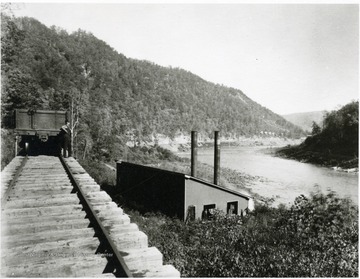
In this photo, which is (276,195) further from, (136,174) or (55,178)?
(55,178)

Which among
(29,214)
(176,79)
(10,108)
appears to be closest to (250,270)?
(29,214)

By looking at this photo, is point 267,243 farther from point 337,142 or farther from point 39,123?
point 337,142

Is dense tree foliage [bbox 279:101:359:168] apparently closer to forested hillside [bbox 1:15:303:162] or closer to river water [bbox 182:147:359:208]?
river water [bbox 182:147:359:208]

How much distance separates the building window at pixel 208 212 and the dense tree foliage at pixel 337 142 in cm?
3730

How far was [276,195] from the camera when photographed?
29.1 meters

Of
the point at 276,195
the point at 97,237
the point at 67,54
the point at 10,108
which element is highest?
the point at 67,54

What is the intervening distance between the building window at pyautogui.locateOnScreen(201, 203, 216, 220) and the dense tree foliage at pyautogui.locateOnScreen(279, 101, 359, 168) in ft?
122

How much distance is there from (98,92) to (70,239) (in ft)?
252

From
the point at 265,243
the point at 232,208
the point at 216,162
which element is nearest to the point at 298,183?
the point at 216,162

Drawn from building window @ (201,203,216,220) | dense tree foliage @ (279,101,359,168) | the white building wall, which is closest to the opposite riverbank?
dense tree foliage @ (279,101,359,168)

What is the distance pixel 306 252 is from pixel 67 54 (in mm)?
85942

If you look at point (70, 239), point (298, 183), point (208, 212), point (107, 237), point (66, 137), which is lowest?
point (298, 183)

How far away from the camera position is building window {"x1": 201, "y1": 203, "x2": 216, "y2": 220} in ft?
50.2

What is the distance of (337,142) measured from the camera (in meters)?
60.8
